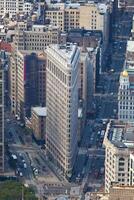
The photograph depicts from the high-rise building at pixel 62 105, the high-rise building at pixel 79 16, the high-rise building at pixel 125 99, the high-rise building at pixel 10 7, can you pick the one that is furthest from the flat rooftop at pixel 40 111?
the high-rise building at pixel 10 7

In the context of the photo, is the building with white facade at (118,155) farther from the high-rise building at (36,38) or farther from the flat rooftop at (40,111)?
the high-rise building at (36,38)

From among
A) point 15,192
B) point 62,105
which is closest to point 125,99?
point 62,105

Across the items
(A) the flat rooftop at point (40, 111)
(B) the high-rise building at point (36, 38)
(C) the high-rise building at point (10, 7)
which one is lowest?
(A) the flat rooftop at point (40, 111)

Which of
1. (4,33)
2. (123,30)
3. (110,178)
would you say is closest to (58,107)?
(110,178)

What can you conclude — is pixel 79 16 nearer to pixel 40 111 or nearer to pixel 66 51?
pixel 40 111

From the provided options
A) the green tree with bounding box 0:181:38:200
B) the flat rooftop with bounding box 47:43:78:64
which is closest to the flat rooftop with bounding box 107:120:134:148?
the green tree with bounding box 0:181:38:200

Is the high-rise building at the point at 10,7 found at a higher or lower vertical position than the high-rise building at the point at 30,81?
higher

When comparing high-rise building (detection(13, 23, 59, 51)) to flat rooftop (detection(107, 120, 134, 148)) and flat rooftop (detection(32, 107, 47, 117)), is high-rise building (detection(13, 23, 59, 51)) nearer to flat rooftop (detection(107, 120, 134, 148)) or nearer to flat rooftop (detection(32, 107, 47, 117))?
flat rooftop (detection(32, 107, 47, 117))

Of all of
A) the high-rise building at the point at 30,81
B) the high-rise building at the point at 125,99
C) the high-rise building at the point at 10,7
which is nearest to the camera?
the high-rise building at the point at 125,99
